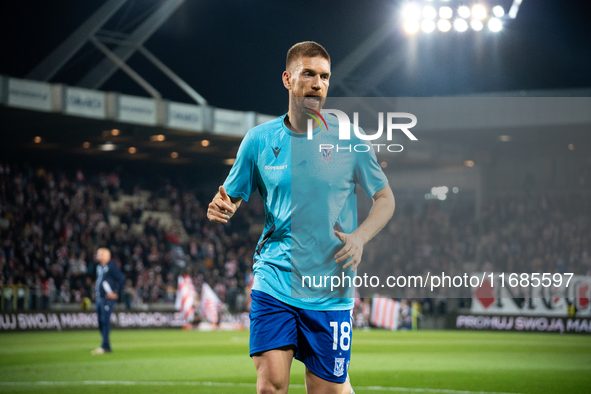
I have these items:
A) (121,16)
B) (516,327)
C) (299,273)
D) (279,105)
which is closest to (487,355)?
(516,327)

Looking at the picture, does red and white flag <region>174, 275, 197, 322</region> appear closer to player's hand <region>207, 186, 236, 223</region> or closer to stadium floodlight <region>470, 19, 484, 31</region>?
stadium floodlight <region>470, 19, 484, 31</region>

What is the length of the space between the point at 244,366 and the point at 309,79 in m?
9.78

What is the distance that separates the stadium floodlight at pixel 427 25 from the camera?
25.5 metres

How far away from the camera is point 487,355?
16.2 meters

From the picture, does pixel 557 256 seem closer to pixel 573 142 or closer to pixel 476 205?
pixel 573 142

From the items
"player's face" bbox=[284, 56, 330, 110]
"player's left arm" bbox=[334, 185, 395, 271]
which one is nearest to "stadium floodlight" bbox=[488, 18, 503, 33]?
"player's left arm" bbox=[334, 185, 395, 271]

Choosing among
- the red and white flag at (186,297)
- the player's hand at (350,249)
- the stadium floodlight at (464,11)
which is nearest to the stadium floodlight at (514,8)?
the stadium floodlight at (464,11)

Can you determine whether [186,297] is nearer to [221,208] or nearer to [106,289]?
[106,289]

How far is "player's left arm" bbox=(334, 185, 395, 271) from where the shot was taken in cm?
431

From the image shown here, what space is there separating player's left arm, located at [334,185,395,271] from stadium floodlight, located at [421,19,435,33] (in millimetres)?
21985

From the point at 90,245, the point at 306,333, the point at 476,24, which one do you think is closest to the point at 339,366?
the point at 306,333

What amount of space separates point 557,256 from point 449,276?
6.15 meters

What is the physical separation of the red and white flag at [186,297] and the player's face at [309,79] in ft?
71.5

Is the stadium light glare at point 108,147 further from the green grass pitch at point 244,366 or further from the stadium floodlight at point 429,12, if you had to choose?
the stadium floodlight at point 429,12
